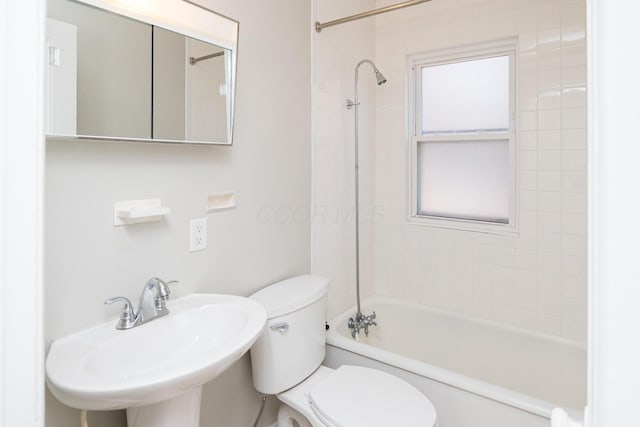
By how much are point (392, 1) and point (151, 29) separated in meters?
1.81

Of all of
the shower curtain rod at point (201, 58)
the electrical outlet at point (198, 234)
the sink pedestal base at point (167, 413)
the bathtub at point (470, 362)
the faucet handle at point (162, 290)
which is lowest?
the bathtub at point (470, 362)

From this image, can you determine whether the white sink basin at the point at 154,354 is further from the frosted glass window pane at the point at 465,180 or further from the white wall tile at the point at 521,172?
the frosted glass window pane at the point at 465,180

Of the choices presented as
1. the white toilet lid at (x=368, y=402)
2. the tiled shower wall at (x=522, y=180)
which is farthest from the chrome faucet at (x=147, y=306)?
the tiled shower wall at (x=522, y=180)

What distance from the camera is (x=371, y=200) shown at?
2.68 metres

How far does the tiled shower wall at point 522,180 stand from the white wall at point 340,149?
0.16 metres

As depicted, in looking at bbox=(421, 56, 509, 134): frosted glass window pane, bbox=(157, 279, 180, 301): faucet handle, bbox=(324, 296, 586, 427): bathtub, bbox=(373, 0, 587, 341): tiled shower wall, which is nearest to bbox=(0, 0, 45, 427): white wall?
bbox=(157, 279, 180, 301): faucet handle

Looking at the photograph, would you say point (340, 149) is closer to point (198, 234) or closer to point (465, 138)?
point (465, 138)

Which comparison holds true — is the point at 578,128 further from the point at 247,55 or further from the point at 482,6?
the point at 247,55

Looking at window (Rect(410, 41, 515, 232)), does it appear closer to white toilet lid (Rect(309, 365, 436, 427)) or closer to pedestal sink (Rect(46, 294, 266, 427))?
white toilet lid (Rect(309, 365, 436, 427))

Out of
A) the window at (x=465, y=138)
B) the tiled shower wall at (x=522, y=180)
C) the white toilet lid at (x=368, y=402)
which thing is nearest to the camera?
the white toilet lid at (x=368, y=402)

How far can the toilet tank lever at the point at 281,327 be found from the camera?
1579mm
